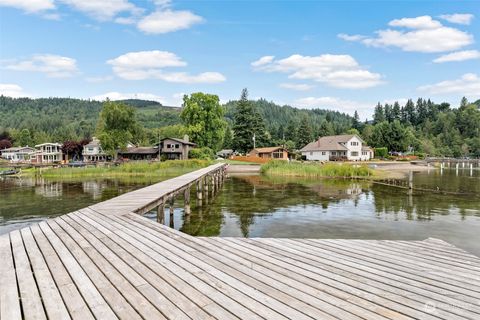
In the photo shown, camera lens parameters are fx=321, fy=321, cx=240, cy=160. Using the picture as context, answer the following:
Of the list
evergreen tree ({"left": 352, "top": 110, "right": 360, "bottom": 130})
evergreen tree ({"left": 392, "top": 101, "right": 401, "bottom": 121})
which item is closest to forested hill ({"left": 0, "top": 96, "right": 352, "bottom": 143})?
evergreen tree ({"left": 392, "top": 101, "right": 401, "bottom": 121})

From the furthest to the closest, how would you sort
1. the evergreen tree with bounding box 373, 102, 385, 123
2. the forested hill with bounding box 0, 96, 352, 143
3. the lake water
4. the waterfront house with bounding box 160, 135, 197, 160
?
the forested hill with bounding box 0, 96, 352, 143 → the evergreen tree with bounding box 373, 102, 385, 123 → the waterfront house with bounding box 160, 135, 197, 160 → the lake water

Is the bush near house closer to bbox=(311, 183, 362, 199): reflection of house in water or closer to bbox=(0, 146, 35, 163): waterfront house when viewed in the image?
bbox=(311, 183, 362, 199): reflection of house in water

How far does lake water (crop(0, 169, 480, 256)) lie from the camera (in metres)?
12.3

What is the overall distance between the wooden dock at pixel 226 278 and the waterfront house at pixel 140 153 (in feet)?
193

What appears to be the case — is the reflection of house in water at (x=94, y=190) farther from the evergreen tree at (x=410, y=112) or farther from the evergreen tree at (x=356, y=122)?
the evergreen tree at (x=410, y=112)

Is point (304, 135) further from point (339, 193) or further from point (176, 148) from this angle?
point (339, 193)

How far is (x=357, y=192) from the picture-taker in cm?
2375

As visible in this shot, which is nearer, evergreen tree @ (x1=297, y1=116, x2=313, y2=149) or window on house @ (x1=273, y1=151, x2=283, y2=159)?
window on house @ (x1=273, y1=151, x2=283, y2=159)

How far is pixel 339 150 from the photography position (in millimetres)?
65438

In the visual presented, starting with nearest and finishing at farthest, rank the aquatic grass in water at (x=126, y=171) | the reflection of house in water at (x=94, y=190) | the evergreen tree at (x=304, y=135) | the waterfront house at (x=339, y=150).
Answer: the reflection of house in water at (x=94, y=190) < the aquatic grass in water at (x=126, y=171) < the waterfront house at (x=339, y=150) < the evergreen tree at (x=304, y=135)

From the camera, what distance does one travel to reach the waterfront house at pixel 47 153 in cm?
7444

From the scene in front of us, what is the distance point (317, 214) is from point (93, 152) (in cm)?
6691

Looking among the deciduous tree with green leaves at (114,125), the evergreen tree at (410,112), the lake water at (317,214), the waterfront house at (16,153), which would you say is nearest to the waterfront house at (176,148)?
the deciduous tree with green leaves at (114,125)

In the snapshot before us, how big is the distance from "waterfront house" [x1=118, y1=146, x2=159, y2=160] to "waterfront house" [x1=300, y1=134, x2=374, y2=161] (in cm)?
3221
